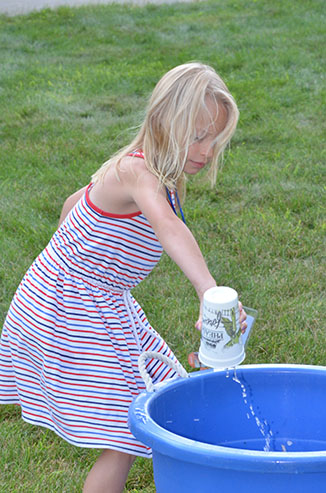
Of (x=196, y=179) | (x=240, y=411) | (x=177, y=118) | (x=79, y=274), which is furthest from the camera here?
(x=196, y=179)

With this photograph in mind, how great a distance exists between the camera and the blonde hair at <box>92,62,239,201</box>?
1863 millimetres

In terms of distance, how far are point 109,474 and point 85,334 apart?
1.20 feet

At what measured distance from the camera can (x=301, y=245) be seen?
3619 mm

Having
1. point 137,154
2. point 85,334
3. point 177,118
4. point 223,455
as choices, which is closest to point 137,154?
point 137,154

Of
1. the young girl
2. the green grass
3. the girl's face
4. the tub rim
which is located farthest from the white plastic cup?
the green grass

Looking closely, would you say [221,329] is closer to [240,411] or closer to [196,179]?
Result: [240,411]

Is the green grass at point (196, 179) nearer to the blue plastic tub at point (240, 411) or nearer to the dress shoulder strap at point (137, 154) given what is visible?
the blue plastic tub at point (240, 411)

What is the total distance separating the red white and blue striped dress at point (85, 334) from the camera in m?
1.90

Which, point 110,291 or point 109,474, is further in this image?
point 110,291

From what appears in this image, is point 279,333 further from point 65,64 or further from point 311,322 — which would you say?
point 65,64

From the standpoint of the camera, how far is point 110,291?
2.01 meters

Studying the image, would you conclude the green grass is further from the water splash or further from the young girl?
the water splash

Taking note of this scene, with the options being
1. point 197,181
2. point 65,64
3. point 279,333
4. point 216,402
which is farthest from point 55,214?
point 65,64

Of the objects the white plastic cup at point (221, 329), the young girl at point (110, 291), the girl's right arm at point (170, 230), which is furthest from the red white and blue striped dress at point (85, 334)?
the white plastic cup at point (221, 329)
